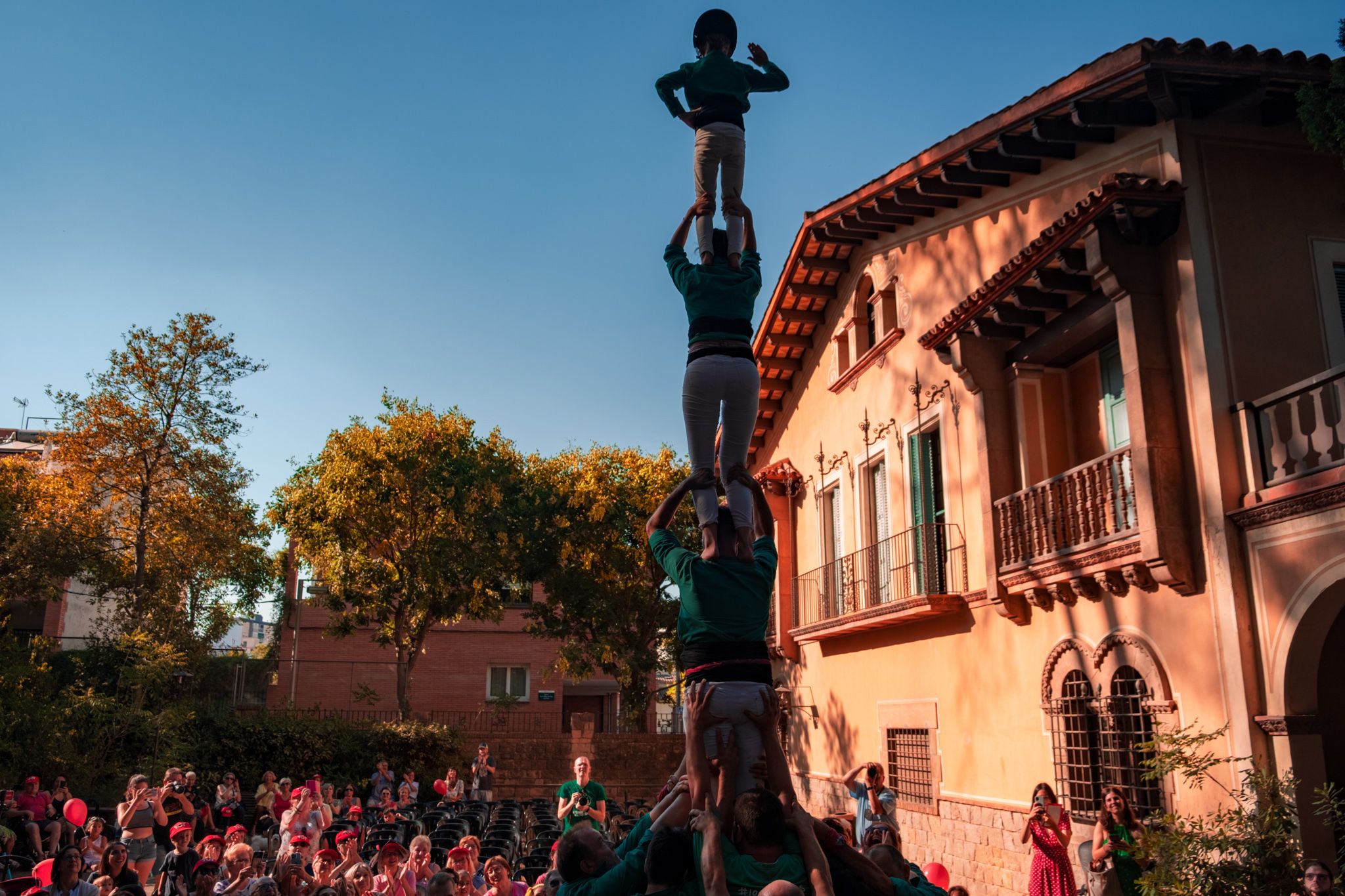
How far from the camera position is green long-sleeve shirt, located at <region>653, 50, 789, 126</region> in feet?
17.9

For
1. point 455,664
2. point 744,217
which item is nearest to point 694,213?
point 744,217

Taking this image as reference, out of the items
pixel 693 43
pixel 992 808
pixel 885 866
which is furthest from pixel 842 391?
pixel 885 866

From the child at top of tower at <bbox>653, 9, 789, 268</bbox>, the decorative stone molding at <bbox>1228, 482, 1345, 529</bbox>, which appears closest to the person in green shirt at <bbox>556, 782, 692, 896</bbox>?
the child at top of tower at <bbox>653, 9, 789, 268</bbox>

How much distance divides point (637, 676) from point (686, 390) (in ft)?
79.9

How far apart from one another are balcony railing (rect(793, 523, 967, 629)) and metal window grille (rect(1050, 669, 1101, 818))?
240 cm

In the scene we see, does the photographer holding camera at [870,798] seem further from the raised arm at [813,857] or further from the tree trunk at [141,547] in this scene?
the tree trunk at [141,547]

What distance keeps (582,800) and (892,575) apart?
26.2 feet

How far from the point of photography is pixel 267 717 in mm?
23594

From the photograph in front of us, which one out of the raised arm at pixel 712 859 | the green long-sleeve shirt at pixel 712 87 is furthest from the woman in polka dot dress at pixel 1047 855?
the green long-sleeve shirt at pixel 712 87

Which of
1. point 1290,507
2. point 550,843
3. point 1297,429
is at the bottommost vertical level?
point 550,843

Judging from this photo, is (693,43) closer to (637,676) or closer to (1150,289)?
(1150,289)

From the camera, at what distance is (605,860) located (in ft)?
14.4

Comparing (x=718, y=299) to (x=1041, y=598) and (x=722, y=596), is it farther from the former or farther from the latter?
(x=1041, y=598)

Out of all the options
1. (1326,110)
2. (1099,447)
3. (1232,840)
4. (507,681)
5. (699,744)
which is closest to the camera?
(699,744)
